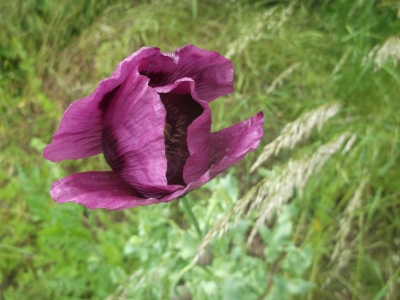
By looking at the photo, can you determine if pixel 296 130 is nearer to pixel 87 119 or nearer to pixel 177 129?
pixel 177 129

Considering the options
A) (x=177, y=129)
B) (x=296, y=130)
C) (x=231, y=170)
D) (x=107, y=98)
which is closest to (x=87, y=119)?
(x=107, y=98)

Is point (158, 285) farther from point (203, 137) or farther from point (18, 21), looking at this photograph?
point (18, 21)

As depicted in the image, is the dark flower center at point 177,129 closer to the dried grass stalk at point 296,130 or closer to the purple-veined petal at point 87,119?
the purple-veined petal at point 87,119

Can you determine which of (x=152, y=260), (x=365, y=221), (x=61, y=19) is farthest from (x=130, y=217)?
(x=61, y=19)

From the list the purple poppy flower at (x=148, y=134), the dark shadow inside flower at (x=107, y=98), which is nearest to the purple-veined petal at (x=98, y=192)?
the purple poppy flower at (x=148, y=134)

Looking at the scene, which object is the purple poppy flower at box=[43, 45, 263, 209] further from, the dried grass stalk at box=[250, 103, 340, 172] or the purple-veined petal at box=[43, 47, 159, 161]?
the dried grass stalk at box=[250, 103, 340, 172]

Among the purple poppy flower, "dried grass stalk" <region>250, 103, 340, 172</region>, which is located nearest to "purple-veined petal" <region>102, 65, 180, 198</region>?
the purple poppy flower

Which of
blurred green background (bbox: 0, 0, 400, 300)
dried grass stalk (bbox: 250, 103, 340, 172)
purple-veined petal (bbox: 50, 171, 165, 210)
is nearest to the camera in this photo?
purple-veined petal (bbox: 50, 171, 165, 210)
